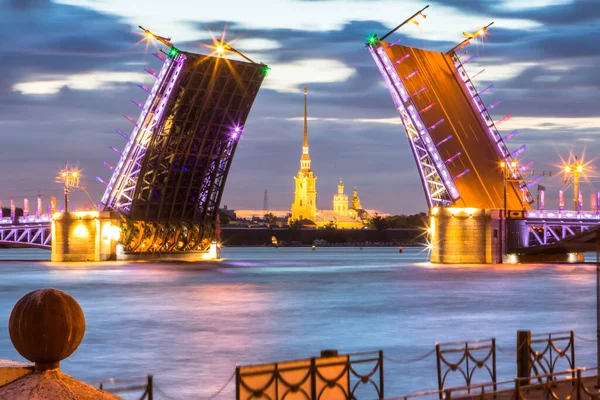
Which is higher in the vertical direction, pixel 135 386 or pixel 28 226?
pixel 28 226

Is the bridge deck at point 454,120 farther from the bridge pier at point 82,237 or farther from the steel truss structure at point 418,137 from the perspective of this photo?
the bridge pier at point 82,237

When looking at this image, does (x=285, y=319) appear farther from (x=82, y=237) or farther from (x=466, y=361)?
(x=82, y=237)

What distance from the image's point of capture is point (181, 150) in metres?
61.7

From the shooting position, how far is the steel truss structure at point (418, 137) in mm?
61281

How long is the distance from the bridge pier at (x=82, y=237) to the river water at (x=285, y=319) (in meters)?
16.3

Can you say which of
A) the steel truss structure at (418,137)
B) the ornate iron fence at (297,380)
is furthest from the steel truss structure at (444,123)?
Result: the ornate iron fence at (297,380)

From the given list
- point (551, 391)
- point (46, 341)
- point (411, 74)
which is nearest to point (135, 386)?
point (551, 391)

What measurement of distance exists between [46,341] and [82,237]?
70.9 meters

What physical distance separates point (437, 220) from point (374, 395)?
54922 mm

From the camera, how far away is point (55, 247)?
2982 inches

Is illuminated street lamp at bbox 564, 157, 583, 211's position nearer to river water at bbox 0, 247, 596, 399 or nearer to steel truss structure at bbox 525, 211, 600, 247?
steel truss structure at bbox 525, 211, 600, 247

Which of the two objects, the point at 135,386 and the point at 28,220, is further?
the point at 28,220

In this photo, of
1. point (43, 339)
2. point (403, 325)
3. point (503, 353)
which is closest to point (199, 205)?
point (403, 325)

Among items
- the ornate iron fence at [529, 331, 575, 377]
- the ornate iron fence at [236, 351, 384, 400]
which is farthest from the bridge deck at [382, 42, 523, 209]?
the ornate iron fence at [236, 351, 384, 400]
